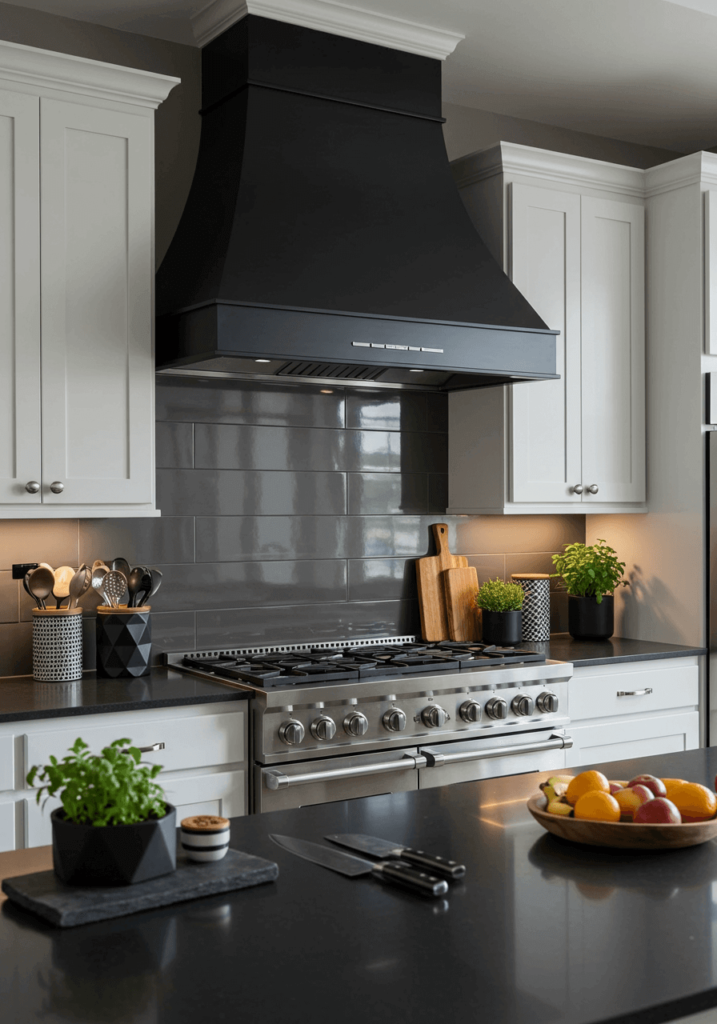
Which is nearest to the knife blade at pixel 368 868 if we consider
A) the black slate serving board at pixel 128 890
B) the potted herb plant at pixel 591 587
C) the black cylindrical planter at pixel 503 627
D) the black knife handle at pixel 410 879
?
the black knife handle at pixel 410 879

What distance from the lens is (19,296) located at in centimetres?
293

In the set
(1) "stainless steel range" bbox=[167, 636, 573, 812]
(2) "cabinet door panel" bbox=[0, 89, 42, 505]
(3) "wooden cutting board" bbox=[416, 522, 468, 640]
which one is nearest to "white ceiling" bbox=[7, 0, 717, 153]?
(2) "cabinet door panel" bbox=[0, 89, 42, 505]

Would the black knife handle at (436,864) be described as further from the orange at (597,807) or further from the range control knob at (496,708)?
the range control knob at (496,708)

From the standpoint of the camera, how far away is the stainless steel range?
291 cm

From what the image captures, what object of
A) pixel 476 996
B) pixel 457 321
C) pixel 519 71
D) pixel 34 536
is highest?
pixel 519 71

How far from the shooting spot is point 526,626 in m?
4.05

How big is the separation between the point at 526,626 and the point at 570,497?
53cm

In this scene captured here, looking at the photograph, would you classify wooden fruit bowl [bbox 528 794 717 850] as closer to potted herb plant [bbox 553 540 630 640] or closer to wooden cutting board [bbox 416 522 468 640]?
wooden cutting board [bbox 416 522 468 640]

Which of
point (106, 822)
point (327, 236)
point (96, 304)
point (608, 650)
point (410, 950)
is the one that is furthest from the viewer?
point (608, 650)

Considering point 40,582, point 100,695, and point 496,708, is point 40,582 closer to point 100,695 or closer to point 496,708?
point 100,695

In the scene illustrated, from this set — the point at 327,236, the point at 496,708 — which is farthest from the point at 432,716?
the point at 327,236

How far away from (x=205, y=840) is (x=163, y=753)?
138 centimetres

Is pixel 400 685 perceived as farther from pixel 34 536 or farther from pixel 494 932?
pixel 494 932

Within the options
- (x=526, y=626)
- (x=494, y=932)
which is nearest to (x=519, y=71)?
(x=526, y=626)
